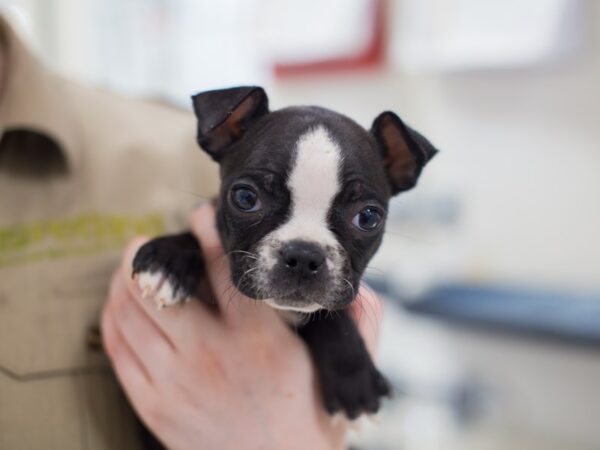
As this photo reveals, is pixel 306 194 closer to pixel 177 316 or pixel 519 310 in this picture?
pixel 177 316

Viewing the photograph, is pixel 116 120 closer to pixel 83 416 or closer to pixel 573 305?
pixel 83 416

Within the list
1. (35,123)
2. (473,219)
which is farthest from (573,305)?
(35,123)

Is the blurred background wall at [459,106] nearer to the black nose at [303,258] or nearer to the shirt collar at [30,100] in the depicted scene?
the shirt collar at [30,100]

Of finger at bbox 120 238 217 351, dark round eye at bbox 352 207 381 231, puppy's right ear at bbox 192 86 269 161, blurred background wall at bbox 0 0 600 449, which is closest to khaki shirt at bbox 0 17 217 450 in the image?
finger at bbox 120 238 217 351

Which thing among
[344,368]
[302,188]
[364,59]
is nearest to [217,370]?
[344,368]

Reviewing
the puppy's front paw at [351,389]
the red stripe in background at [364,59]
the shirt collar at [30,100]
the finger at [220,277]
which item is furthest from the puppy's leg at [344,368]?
the red stripe in background at [364,59]

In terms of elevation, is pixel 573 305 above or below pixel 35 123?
below

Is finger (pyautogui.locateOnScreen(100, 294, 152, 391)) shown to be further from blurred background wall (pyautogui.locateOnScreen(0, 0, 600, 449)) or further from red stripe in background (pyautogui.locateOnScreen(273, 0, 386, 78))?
red stripe in background (pyautogui.locateOnScreen(273, 0, 386, 78))
